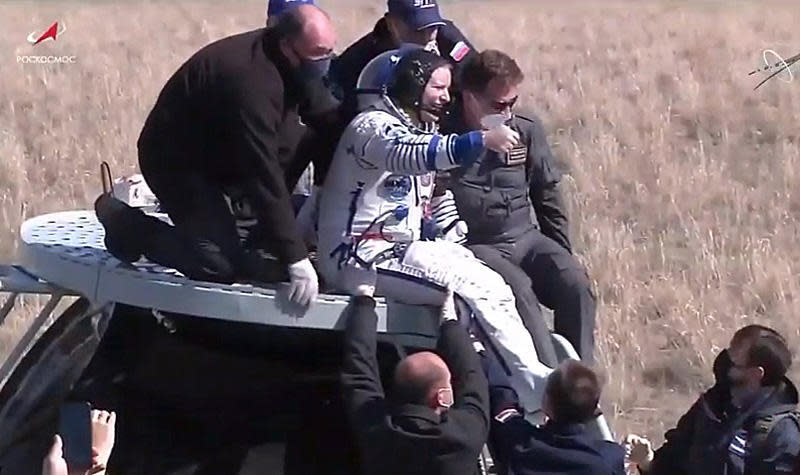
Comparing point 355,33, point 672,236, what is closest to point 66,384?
point 672,236

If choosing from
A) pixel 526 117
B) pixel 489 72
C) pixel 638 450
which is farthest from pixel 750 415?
pixel 526 117

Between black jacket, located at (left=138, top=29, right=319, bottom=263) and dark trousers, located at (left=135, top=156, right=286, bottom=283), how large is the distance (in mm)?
30

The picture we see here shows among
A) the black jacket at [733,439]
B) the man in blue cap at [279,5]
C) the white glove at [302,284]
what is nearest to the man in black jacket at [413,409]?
the white glove at [302,284]

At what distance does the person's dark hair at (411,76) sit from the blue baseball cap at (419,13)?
0.82m

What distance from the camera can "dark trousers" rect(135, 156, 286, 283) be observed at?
4953 millimetres

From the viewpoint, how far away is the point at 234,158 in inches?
195

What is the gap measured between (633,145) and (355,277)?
37.5ft

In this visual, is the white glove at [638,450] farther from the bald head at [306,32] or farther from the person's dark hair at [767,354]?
the bald head at [306,32]

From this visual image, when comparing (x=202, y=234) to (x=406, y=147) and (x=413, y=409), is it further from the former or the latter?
(x=413, y=409)

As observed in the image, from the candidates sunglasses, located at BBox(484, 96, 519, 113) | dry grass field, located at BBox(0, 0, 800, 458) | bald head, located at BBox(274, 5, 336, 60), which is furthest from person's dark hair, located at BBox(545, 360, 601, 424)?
dry grass field, located at BBox(0, 0, 800, 458)

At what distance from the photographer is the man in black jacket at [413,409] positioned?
4637mm

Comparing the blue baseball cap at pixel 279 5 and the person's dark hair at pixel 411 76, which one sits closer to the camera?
the person's dark hair at pixel 411 76

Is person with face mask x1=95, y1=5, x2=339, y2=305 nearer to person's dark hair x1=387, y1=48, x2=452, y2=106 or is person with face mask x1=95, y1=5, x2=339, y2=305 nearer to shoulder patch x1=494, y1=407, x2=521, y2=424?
person's dark hair x1=387, y1=48, x2=452, y2=106

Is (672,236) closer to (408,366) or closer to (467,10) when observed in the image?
(408,366)
